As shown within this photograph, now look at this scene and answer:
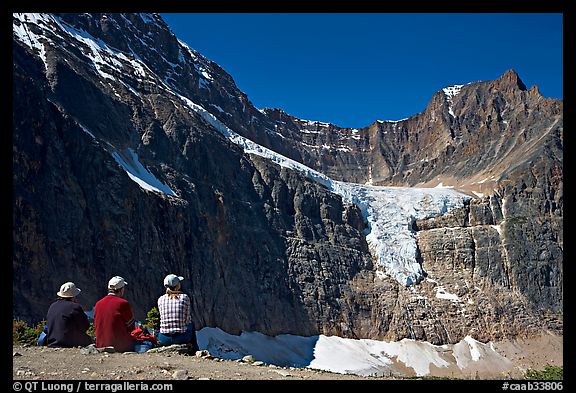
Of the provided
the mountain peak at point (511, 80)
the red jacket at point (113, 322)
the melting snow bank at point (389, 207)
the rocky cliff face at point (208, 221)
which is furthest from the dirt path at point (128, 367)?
the mountain peak at point (511, 80)

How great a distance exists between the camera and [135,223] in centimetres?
4838

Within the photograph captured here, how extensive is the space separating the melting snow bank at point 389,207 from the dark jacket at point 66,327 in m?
68.6

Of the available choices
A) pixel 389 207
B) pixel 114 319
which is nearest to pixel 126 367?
pixel 114 319

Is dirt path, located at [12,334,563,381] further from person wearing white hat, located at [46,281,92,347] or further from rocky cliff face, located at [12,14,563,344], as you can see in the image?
rocky cliff face, located at [12,14,563,344]

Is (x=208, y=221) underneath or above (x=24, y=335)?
above

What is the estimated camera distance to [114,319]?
10.6 meters

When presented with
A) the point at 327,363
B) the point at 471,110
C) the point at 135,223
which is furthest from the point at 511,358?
the point at 471,110

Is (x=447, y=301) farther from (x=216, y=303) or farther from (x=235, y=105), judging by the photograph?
(x=235, y=105)

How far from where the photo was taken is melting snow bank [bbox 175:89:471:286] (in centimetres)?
7956

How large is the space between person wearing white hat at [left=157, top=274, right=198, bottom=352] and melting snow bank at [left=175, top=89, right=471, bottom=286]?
68.2 m

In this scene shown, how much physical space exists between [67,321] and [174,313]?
2.18m

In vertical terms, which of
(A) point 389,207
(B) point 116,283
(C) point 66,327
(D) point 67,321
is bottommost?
(C) point 66,327

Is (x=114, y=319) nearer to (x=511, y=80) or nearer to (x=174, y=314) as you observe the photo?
(x=174, y=314)

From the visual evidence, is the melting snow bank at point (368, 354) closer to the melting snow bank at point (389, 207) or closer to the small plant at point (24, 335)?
the melting snow bank at point (389, 207)
